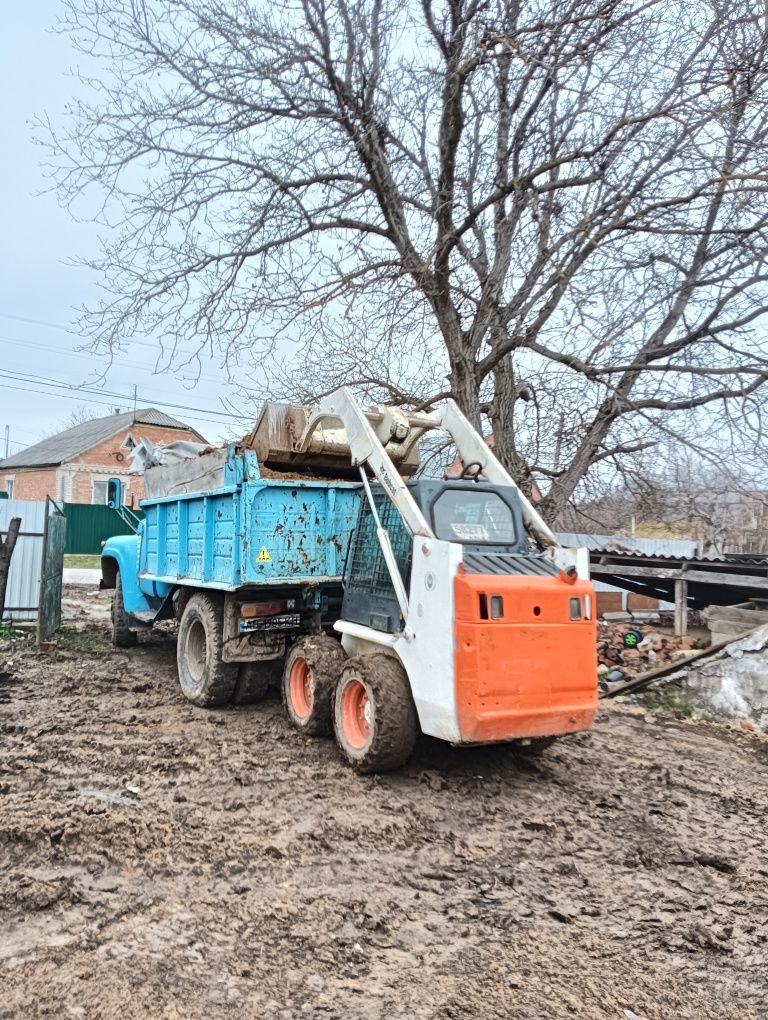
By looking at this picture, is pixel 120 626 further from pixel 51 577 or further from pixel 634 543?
pixel 634 543

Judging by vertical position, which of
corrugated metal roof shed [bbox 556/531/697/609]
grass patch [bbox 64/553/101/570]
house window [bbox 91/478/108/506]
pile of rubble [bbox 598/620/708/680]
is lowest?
pile of rubble [bbox 598/620/708/680]

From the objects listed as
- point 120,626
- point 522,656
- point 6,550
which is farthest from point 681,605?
point 6,550

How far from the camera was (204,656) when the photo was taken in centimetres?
754

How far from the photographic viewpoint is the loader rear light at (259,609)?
22.5 ft

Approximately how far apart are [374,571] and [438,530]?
2.76 feet

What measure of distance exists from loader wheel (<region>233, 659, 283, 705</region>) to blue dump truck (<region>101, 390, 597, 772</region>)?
0.6 inches

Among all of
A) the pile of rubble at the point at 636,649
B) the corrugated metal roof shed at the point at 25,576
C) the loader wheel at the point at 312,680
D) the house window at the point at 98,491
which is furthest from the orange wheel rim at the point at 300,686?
the house window at the point at 98,491

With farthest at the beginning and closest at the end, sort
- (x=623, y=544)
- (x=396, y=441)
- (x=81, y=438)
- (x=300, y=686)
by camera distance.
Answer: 1. (x=81, y=438)
2. (x=623, y=544)
3. (x=396, y=441)
4. (x=300, y=686)

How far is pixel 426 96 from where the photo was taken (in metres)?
8.91

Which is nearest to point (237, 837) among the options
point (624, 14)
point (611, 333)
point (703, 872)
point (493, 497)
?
point (703, 872)

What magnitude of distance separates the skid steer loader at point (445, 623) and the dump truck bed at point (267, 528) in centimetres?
41

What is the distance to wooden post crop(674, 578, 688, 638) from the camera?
10798 millimetres

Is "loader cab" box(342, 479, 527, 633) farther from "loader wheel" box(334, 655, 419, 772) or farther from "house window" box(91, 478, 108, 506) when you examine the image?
"house window" box(91, 478, 108, 506)

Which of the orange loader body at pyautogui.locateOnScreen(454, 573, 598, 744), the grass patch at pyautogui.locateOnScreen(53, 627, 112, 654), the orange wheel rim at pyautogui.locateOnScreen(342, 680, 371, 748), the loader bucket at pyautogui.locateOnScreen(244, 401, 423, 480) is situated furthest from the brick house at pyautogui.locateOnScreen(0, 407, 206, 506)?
the orange loader body at pyautogui.locateOnScreen(454, 573, 598, 744)
